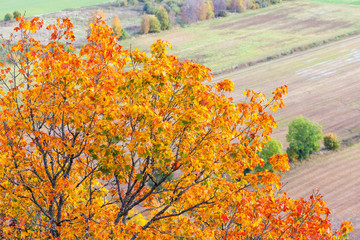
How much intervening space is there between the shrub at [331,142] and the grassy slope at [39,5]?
8166cm

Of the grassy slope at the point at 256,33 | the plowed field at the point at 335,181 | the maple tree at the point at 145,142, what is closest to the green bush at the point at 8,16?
the grassy slope at the point at 256,33

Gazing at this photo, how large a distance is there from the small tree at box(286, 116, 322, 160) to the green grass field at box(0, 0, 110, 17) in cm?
8089

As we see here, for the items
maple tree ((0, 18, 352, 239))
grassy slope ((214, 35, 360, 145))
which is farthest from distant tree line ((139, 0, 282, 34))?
maple tree ((0, 18, 352, 239))

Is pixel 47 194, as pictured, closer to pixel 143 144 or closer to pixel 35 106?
pixel 35 106

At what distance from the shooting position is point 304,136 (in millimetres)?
35156

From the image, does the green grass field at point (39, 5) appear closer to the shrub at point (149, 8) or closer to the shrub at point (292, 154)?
the shrub at point (149, 8)

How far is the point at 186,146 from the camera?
11320mm

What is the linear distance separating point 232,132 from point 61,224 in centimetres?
586

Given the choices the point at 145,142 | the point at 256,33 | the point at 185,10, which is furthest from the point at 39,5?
the point at 145,142

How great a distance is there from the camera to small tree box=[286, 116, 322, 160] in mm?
35062

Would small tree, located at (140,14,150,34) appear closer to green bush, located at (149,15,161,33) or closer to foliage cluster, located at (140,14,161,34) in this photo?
foliage cluster, located at (140,14,161,34)

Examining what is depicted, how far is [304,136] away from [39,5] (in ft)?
Answer: 304

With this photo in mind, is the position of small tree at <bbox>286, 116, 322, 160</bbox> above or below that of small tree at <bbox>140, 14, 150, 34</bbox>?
below

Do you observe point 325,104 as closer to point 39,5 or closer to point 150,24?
point 150,24
